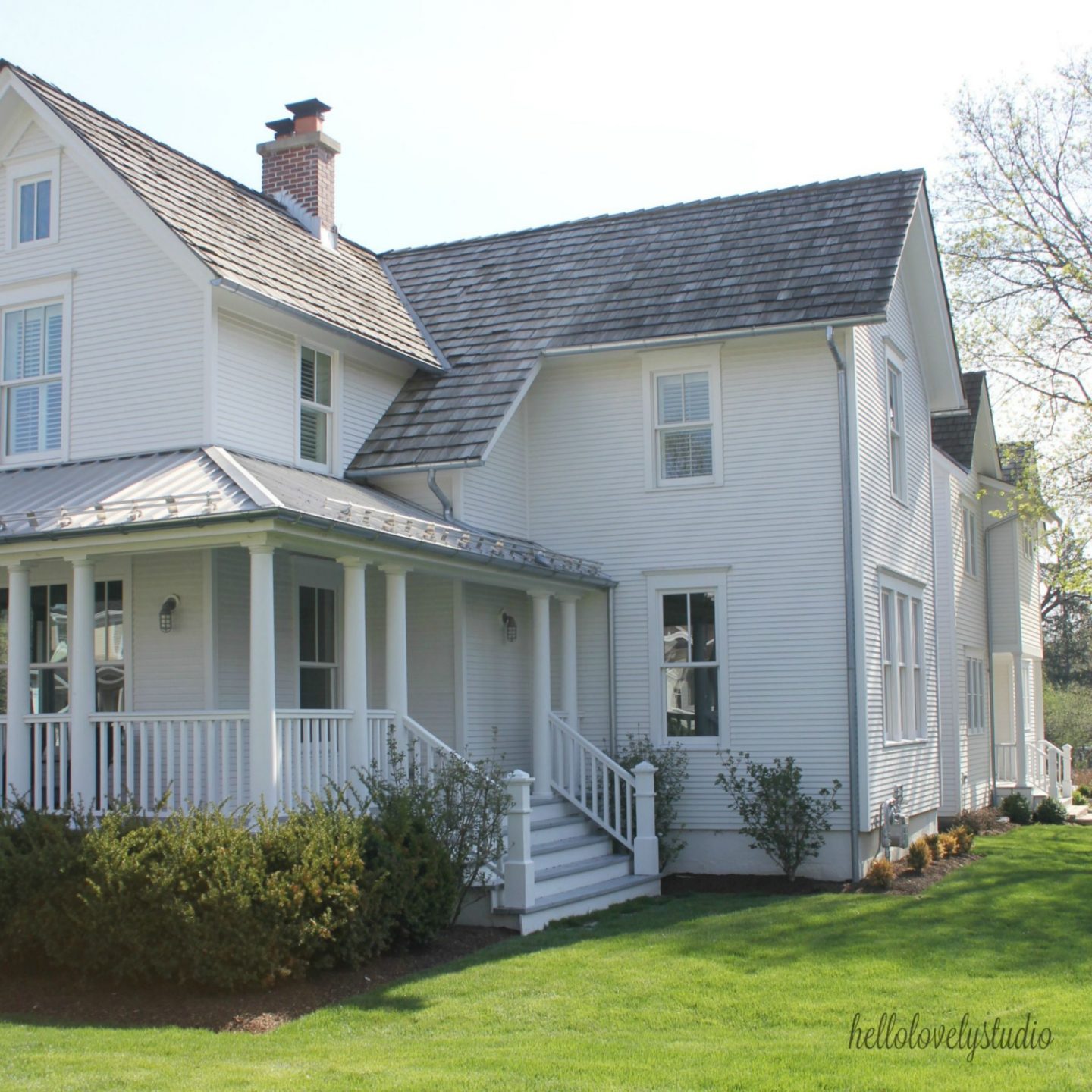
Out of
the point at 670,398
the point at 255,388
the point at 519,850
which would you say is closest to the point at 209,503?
the point at 255,388

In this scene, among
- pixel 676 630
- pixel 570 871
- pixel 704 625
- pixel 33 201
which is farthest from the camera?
pixel 676 630

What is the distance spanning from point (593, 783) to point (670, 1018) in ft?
20.1

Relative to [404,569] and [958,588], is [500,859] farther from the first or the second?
[958,588]

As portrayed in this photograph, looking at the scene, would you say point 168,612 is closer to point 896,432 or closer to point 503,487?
point 503,487

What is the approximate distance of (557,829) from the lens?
49.6 feet

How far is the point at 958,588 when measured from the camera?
80.0 ft

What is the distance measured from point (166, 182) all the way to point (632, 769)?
856 centimetres

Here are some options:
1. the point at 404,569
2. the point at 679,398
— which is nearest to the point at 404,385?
the point at 679,398

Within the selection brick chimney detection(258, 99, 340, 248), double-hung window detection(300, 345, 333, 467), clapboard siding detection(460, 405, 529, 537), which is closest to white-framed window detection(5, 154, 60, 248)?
double-hung window detection(300, 345, 333, 467)

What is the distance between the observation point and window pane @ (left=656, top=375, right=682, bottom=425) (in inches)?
685

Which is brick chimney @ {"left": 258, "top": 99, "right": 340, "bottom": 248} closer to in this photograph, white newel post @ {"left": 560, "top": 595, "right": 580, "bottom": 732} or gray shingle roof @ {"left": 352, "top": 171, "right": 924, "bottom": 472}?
gray shingle roof @ {"left": 352, "top": 171, "right": 924, "bottom": 472}

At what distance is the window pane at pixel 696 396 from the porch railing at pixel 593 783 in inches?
163

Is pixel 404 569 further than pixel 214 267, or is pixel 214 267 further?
pixel 214 267

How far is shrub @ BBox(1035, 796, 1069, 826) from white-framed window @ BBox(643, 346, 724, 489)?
12.0 metres
